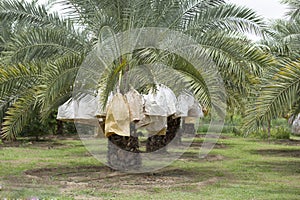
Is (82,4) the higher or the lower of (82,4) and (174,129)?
the higher

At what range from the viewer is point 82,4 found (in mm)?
10609

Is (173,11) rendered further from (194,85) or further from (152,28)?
(194,85)

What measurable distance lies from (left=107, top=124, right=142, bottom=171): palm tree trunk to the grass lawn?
0.71 ft

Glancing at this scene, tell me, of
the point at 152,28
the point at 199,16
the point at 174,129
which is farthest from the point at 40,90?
the point at 174,129

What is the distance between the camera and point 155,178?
35.6ft

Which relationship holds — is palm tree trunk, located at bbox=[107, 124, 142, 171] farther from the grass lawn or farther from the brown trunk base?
the brown trunk base

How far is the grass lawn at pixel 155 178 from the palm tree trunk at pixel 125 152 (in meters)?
0.22

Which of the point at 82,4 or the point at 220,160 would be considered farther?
the point at 220,160

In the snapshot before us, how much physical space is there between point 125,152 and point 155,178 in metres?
0.85

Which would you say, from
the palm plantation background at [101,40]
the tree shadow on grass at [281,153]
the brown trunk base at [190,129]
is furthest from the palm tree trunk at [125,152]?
the brown trunk base at [190,129]

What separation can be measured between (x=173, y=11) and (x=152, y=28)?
0.57 metres

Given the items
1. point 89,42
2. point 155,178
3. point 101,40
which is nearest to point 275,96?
point 101,40

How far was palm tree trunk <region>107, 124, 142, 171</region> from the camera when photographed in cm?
1107

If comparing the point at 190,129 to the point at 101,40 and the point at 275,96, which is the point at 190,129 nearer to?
the point at 101,40
